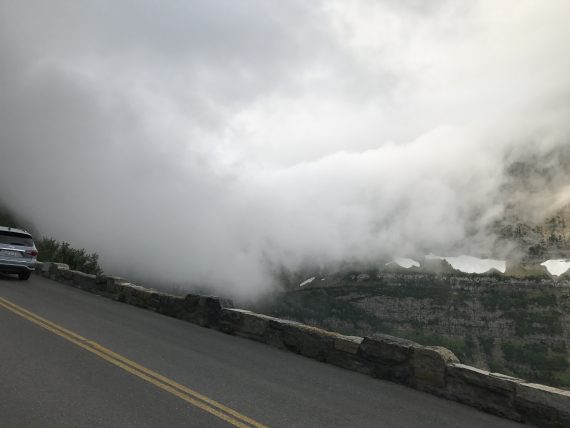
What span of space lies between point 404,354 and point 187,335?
5.05m

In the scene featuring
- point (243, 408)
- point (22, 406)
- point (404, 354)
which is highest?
point (404, 354)

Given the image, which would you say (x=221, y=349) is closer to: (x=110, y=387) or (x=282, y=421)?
(x=110, y=387)

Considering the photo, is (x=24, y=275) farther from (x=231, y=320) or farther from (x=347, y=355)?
(x=347, y=355)

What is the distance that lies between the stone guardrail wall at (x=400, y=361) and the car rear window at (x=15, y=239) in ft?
28.6

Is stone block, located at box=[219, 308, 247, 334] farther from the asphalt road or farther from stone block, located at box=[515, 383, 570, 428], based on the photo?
stone block, located at box=[515, 383, 570, 428]

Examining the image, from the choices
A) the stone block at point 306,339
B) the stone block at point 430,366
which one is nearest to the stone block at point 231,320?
the stone block at point 306,339

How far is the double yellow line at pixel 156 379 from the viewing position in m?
5.07

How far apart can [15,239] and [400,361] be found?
16391 millimetres

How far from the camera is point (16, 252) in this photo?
57.3 ft

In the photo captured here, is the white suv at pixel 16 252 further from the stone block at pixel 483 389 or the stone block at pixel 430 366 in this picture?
the stone block at pixel 483 389

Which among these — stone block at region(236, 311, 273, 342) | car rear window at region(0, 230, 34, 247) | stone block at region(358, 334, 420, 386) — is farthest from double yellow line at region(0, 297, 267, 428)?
car rear window at region(0, 230, 34, 247)

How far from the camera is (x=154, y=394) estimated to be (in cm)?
564

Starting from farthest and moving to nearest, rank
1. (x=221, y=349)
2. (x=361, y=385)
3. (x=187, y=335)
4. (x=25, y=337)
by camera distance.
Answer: (x=187, y=335)
(x=221, y=349)
(x=25, y=337)
(x=361, y=385)

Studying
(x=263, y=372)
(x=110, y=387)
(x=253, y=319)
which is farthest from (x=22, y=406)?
(x=253, y=319)
